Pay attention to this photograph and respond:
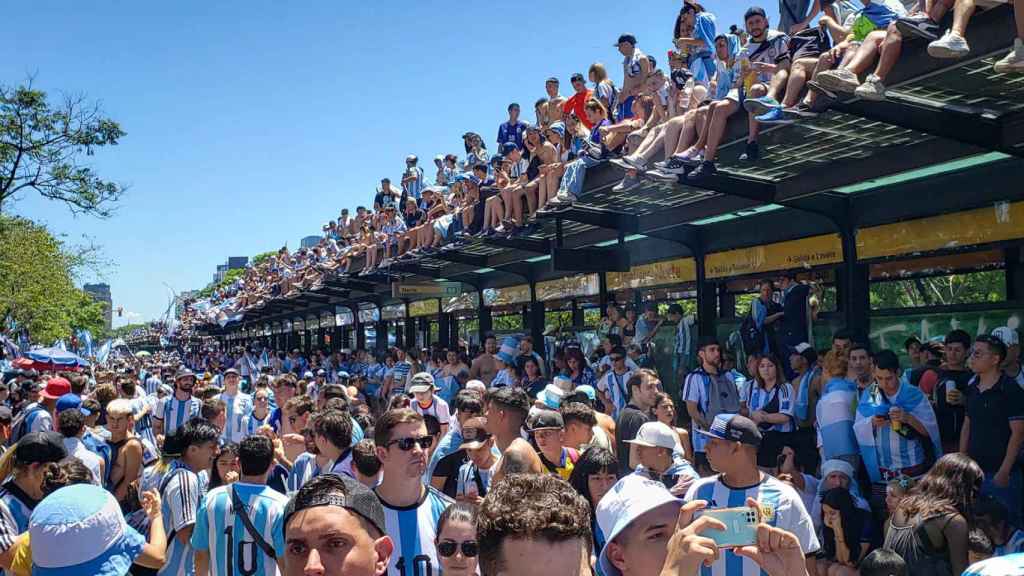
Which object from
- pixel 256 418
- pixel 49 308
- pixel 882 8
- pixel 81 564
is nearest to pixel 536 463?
pixel 81 564

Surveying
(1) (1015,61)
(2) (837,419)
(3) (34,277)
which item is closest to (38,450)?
(1) (1015,61)

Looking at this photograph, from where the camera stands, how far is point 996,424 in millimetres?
6652

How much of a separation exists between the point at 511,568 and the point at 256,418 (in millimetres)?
8752

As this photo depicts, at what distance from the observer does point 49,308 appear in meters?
32.9

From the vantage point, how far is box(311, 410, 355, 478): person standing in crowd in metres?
5.47

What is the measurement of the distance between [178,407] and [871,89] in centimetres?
891

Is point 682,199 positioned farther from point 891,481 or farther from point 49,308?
point 49,308

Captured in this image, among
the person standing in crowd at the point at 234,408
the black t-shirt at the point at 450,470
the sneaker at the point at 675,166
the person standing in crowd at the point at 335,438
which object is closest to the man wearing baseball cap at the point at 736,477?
the black t-shirt at the point at 450,470

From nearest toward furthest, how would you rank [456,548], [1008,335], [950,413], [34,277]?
[456,548] < [950,413] < [1008,335] < [34,277]

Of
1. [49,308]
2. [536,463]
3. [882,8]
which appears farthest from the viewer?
[49,308]

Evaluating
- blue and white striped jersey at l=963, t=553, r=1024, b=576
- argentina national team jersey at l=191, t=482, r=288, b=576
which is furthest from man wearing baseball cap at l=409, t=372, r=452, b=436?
blue and white striped jersey at l=963, t=553, r=1024, b=576

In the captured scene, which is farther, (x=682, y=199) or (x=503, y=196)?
(x=503, y=196)

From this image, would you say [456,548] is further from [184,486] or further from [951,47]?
[951,47]

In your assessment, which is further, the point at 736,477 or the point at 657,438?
the point at 657,438
